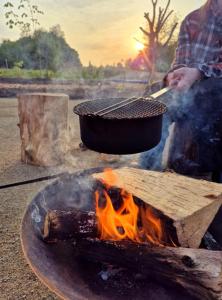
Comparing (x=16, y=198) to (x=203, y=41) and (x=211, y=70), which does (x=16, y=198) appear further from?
(x=203, y=41)

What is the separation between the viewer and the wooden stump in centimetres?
399

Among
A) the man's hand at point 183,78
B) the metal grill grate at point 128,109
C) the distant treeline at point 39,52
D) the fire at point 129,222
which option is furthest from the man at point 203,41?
the distant treeline at point 39,52

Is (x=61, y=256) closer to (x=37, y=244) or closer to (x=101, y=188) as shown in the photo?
(x=37, y=244)

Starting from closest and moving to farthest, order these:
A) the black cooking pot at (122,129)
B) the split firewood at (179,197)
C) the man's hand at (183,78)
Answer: the split firewood at (179,197) < the black cooking pot at (122,129) < the man's hand at (183,78)

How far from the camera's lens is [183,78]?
8.73 feet

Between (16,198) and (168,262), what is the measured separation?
7.73 feet

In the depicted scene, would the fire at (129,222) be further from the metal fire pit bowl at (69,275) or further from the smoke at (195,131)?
the smoke at (195,131)

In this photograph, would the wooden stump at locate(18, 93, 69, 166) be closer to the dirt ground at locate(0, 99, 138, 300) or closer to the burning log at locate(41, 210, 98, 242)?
the dirt ground at locate(0, 99, 138, 300)

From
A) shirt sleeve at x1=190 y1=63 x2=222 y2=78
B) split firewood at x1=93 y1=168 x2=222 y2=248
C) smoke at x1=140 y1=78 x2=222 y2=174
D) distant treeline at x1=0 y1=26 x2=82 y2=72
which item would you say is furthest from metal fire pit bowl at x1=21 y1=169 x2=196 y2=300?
distant treeline at x1=0 y1=26 x2=82 y2=72

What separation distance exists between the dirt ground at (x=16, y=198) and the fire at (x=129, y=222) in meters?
0.64

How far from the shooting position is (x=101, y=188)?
6.85ft

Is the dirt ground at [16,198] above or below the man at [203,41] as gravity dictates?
below

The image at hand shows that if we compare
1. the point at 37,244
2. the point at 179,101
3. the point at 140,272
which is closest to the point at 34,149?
the point at 179,101

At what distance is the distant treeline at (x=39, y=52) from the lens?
49.5 feet
